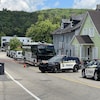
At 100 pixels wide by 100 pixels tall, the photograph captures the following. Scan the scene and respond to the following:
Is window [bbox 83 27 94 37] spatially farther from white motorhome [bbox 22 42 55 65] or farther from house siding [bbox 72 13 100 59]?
white motorhome [bbox 22 42 55 65]

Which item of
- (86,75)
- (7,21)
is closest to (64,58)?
(86,75)

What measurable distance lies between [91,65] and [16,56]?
174ft

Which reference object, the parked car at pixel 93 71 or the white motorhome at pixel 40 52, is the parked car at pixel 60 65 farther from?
the white motorhome at pixel 40 52

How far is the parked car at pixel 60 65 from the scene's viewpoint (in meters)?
37.2

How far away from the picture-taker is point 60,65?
124 feet

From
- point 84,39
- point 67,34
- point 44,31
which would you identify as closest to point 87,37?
point 84,39

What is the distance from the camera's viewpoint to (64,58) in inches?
1516

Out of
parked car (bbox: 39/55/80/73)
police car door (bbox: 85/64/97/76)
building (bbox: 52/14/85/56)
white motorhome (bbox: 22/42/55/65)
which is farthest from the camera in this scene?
building (bbox: 52/14/85/56)

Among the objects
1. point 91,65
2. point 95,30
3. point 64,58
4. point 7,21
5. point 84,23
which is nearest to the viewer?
point 91,65

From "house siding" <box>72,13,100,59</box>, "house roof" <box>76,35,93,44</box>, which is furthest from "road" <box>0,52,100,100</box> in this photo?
"house roof" <box>76,35,93,44</box>

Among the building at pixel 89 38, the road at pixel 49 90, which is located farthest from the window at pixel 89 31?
the road at pixel 49 90

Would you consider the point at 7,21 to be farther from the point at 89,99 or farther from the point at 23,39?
the point at 89,99

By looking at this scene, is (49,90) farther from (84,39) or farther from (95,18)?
(84,39)

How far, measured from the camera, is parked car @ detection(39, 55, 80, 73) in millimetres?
37250
